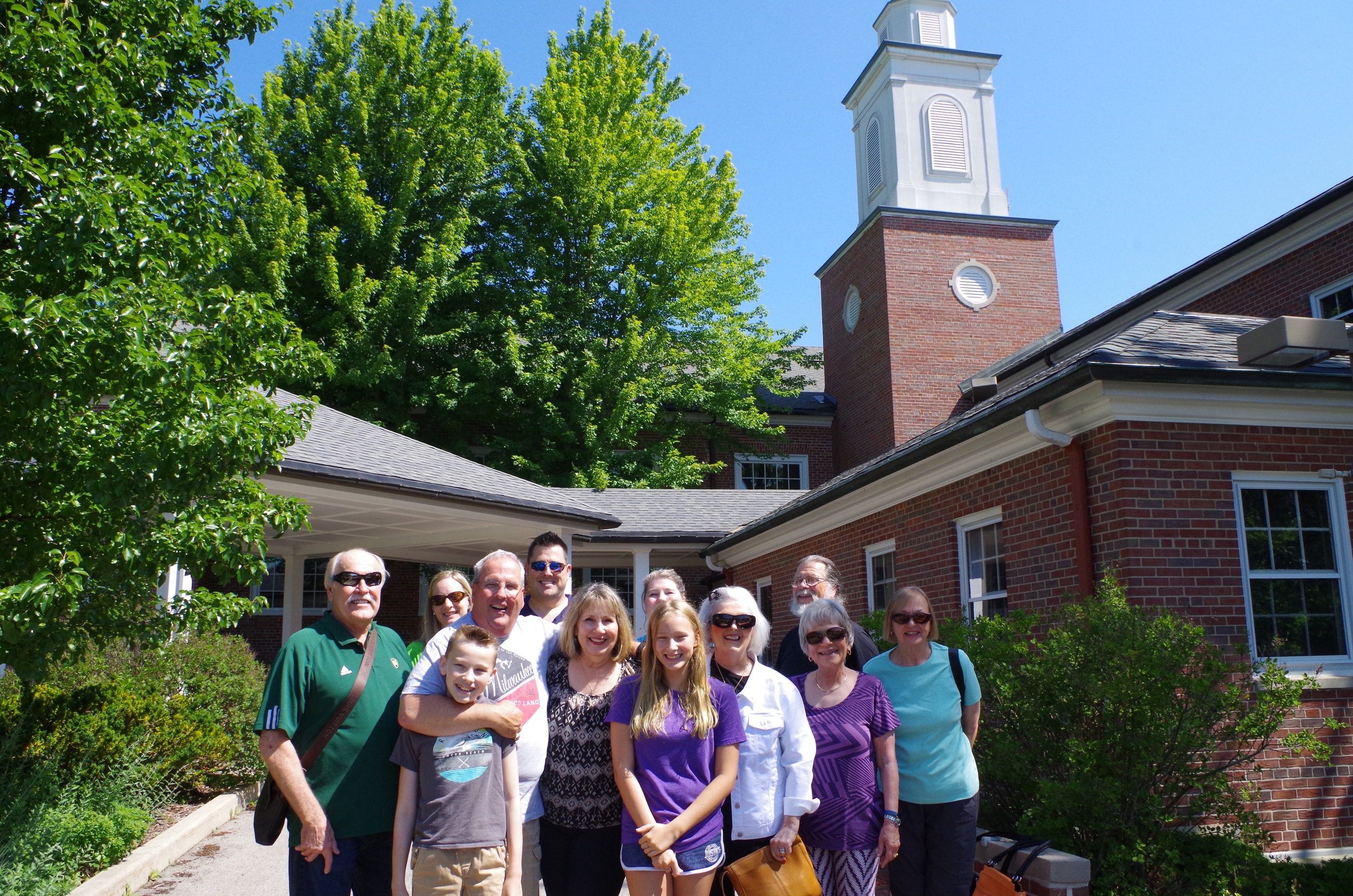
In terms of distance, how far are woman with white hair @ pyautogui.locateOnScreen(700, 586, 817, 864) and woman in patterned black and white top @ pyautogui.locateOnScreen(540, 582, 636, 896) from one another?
A: 1.40ft

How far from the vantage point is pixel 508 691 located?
3568mm

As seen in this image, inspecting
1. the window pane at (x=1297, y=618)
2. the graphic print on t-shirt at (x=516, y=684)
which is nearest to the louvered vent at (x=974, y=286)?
the window pane at (x=1297, y=618)

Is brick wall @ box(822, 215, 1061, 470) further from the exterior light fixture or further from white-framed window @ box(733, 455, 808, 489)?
the exterior light fixture

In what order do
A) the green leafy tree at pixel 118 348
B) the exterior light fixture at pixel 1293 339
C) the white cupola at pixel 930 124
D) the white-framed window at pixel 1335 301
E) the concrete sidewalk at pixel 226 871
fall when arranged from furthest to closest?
the white cupola at pixel 930 124
the white-framed window at pixel 1335 301
the concrete sidewalk at pixel 226 871
the exterior light fixture at pixel 1293 339
the green leafy tree at pixel 118 348

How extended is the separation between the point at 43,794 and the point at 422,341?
15450 mm

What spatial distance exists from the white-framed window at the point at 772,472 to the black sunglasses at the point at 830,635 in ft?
66.6

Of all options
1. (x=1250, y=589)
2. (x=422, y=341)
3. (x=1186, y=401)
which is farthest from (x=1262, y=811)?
(x=422, y=341)

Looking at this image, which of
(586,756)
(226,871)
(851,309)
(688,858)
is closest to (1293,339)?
(688,858)

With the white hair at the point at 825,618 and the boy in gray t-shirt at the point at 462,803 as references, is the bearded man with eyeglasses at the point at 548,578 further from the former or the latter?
the white hair at the point at 825,618

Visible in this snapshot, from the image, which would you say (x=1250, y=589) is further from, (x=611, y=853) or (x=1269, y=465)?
(x=611, y=853)

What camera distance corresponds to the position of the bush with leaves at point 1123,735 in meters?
5.18

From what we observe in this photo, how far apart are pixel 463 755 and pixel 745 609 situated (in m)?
1.20

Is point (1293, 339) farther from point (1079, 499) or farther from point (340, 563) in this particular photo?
point (340, 563)

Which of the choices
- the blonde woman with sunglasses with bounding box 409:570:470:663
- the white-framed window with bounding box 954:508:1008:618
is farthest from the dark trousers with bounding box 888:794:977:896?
the white-framed window with bounding box 954:508:1008:618
